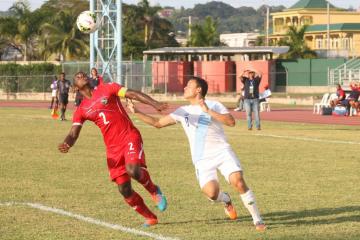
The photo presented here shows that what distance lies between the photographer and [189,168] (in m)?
18.1

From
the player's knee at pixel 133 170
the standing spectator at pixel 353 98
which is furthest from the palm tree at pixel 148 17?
the player's knee at pixel 133 170

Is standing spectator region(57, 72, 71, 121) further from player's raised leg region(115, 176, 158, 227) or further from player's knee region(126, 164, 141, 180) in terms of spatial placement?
player's knee region(126, 164, 141, 180)

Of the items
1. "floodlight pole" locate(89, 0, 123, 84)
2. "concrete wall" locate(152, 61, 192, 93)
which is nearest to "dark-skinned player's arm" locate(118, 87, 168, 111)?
"floodlight pole" locate(89, 0, 123, 84)

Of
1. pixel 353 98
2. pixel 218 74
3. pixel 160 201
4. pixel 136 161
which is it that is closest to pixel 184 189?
pixel 160 201

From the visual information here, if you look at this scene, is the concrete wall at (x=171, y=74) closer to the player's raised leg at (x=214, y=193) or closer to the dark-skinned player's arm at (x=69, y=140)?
the dark-skinned player's arm at (x=69, y=140)

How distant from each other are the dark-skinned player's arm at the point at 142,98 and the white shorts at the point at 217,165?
33.3 inches

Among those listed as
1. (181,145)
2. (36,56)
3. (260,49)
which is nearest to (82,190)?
A: (181,145)

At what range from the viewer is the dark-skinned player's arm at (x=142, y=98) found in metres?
11.1

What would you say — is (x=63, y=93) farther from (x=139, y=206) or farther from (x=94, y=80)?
(x=139, y=206)

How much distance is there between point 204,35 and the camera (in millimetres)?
104062

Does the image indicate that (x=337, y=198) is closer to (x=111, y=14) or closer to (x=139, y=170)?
(x=139, y=170)

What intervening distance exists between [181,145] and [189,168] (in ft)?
18.9

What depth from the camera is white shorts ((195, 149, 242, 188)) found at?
422 inches

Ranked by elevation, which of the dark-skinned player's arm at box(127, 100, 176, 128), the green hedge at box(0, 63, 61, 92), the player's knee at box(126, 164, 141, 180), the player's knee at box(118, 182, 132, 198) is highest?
the dark-skinned player's arm at box(127, 100, 176, 128)
